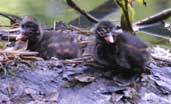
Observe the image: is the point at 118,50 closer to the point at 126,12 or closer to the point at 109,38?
the point at 109,38

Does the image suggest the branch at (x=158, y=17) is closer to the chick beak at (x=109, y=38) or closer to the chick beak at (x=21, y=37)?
the chick beak at (x=21, y=37)

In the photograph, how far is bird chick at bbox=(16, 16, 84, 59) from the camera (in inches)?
165

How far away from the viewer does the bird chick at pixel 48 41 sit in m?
4.19

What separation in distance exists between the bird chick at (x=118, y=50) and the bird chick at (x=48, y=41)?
0.59 metres

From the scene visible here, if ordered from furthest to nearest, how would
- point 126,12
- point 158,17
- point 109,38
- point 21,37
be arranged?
point 158,17 < point 126,12 < point 21,37 < point 109,38

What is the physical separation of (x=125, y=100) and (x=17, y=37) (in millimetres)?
1328

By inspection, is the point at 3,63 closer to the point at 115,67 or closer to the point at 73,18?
the point at 115,67

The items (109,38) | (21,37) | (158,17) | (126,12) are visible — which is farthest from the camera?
(158,17)

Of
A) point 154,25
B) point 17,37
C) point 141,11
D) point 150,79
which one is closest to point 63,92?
point 150,79

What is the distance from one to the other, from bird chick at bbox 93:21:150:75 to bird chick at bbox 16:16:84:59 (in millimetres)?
595

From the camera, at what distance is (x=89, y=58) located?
376 centimetres

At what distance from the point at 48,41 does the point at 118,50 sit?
0.98 meters

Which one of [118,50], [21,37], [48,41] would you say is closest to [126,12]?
[48,41]

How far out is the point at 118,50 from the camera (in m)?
3.51
